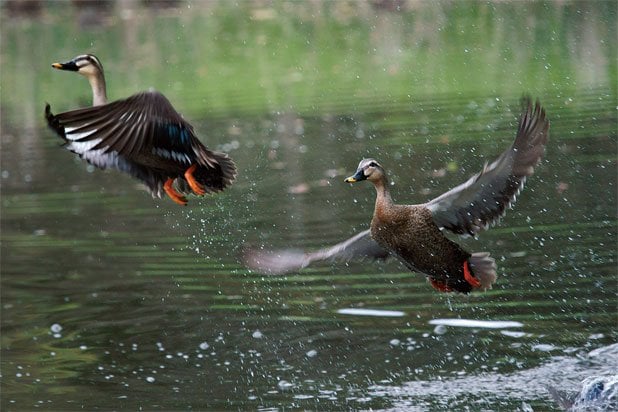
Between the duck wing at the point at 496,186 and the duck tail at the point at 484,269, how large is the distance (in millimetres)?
164

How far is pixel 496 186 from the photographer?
6699 mm

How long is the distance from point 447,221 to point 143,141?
5.84 feet

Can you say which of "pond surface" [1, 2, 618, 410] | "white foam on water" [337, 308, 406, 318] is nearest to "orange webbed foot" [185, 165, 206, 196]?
"pond surface" [1, 2, 618, 410]

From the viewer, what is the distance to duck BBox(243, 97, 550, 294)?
21.5 ft

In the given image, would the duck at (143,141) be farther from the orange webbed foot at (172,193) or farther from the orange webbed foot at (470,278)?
the orange webbed foot at (470,278)

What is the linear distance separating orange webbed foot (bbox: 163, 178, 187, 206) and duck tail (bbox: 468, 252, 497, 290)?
1.66 m

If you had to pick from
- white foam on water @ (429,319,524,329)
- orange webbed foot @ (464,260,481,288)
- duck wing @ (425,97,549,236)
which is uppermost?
duck wing @ (425,97,549,236)

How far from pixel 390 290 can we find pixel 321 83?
1193 cm

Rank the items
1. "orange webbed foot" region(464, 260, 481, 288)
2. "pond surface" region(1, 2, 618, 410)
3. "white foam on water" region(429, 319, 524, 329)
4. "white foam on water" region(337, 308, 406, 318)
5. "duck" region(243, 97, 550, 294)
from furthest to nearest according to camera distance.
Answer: "white foam on water" region(337, 308, 406, 318) < "white foam on water" region(429, 319, 524, 329) < "pond surface" region(1, 2, 618, 410) < "orange webbed foot" region(464, 260, 481, 288) < "duck" region(243, 97, 550, 294)

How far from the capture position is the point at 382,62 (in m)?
22.0

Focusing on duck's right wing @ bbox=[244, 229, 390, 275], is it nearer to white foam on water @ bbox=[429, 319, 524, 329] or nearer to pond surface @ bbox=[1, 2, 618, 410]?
pond surface @ bbox=[1, 2, 618, 410]

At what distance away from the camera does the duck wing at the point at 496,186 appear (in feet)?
21.2

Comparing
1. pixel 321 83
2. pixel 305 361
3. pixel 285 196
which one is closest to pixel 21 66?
pixel 321 83

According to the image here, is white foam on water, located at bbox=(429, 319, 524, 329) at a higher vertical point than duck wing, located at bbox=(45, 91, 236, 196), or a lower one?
lower
